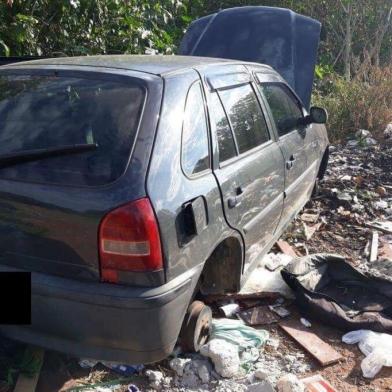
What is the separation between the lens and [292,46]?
21.3 feet

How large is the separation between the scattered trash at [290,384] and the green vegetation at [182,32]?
4253 millimetres

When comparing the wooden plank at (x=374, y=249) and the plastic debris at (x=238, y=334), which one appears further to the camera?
the wooden plank at (x=374, y=249)

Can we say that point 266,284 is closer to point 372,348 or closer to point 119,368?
point 372,348

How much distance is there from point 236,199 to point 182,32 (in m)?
7.58

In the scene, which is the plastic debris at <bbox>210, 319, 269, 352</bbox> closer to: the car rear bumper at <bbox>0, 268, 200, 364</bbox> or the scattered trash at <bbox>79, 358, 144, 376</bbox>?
the scattered trash at <bbox>79, 358, 144, 376</bbox>

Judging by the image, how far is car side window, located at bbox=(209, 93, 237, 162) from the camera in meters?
2.82

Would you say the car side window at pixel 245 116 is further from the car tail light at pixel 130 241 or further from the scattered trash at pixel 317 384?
the scattered trash at pixel 317 384

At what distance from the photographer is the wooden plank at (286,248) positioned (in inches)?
170

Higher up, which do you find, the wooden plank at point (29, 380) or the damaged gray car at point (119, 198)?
the damaged gray car at point (119, 198)

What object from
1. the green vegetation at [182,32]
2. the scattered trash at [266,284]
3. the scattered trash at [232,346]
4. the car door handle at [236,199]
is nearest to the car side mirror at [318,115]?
the scattered trash at [266,284]

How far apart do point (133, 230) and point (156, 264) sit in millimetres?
195

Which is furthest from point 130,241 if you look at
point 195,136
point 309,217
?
point 309,217

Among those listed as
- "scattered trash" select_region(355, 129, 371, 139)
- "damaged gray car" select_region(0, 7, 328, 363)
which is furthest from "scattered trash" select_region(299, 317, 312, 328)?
"scattered trash" select_region(355, 129, 371, 139)

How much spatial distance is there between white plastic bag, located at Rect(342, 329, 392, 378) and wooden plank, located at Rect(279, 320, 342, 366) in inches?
6.9
